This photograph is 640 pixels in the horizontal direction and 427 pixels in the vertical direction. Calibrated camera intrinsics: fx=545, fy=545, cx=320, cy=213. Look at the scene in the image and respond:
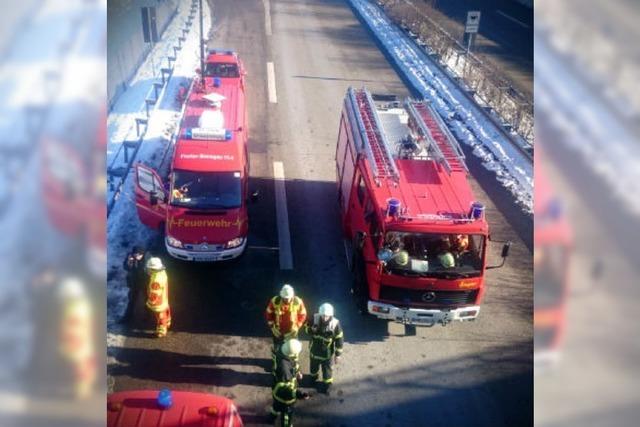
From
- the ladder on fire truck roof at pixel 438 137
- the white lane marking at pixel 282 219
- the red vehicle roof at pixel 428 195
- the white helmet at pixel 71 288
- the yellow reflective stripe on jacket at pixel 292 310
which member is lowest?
the white lane marking at pixel 282 219

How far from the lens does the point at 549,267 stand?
2842mm

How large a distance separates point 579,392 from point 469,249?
5.88m

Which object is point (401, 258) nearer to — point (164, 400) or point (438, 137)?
point (438, 137)

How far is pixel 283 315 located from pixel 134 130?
31.1ft

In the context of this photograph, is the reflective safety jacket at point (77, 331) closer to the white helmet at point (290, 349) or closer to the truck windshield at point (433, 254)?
the white helmet at point (290, 349)

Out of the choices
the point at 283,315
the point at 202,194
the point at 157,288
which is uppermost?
the point at 202,194

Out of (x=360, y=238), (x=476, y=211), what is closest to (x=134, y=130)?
(x=360, y=238)

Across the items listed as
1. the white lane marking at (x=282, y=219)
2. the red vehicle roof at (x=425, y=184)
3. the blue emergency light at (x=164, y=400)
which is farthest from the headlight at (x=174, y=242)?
the blue emergency light at (x=164, y=400)

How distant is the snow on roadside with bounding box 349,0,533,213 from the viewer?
46.2 feet

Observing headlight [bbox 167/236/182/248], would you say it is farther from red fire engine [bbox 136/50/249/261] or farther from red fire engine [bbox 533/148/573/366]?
red fire engine [bbox 533/148/573/366]

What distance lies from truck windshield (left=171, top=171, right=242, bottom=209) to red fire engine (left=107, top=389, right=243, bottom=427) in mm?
4436

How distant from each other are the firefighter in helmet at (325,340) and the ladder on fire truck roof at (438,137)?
3.41m

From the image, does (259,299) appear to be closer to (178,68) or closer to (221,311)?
(221,311)

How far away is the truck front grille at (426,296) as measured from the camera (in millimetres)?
8273
